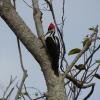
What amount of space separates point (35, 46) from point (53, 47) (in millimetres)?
158

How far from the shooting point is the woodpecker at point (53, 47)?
2139 mm

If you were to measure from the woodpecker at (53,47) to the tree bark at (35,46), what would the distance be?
0.03m

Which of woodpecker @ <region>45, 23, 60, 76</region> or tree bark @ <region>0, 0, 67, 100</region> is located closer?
tree bark @ <region>0, 0, 67, 100</region>

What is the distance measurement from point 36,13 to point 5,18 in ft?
1.00

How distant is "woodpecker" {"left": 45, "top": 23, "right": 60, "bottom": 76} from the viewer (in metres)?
2.14

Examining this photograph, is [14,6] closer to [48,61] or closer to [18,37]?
[18,37]

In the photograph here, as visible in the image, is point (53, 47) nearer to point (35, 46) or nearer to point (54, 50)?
point (54, 50)

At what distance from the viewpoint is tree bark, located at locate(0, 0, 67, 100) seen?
204cm

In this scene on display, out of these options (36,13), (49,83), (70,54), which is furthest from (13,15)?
(70,54)

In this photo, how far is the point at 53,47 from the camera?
2.30 metres

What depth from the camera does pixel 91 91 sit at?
2451 mm

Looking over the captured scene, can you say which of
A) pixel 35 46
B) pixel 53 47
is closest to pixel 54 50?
pixel 53 47

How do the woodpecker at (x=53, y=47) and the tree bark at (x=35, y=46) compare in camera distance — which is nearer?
the tree bark at (x=35, y=46)

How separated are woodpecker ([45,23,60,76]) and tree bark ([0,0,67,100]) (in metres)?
0.03
